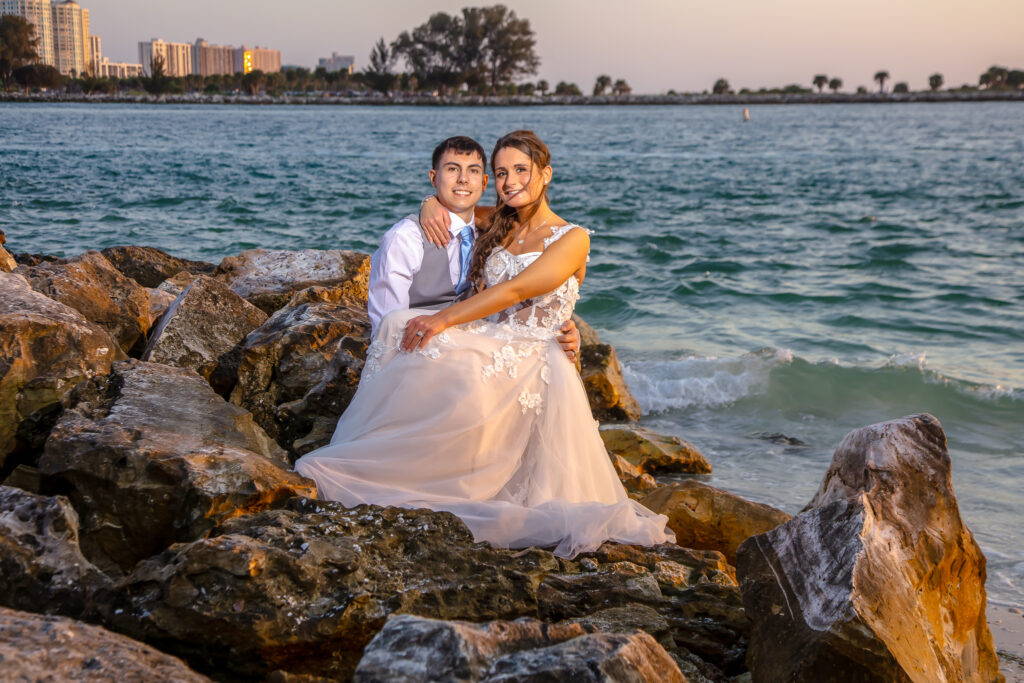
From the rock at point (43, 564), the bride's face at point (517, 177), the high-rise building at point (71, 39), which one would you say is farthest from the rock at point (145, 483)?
the high-rise building at point (71, 39)

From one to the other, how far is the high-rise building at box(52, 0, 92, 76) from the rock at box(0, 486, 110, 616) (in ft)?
328

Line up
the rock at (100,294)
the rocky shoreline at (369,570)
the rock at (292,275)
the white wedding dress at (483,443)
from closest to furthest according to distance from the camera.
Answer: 1. the rocky shoreline at (369,570)
2. the white wedding dress at (483,443)
3. the rock at (100,294)
4. the rock at (292,275)

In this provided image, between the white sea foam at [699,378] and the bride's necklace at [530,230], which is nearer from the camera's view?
the bride's necklace at [530,230]

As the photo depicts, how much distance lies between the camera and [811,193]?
Answer: 2234 cm

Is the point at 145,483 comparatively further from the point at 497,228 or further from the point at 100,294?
the point at 100,294

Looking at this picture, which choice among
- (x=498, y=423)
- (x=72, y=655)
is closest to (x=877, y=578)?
(x=498, y=423)

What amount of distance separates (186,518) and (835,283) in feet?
35.3

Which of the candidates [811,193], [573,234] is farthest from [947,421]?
[811,193]

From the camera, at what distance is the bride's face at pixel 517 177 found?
3.78 metres

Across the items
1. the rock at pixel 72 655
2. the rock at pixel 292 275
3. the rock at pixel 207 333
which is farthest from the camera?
the rock at pixel 292 275

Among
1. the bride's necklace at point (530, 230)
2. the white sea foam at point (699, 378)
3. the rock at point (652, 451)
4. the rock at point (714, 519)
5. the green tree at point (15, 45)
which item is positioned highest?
the green tree at point (15, 45)

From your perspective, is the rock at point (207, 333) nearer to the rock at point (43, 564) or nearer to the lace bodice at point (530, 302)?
the lace bodice at point (530, 302)

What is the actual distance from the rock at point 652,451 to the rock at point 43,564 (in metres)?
3.04

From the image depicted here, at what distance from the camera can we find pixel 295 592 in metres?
2.54
